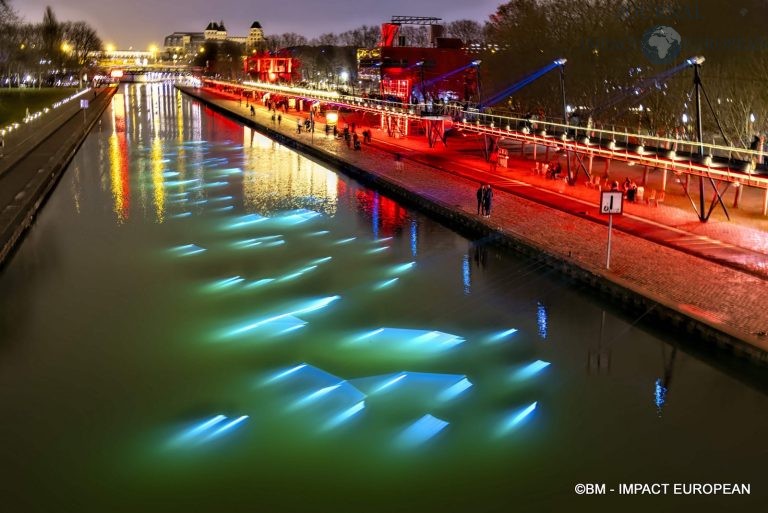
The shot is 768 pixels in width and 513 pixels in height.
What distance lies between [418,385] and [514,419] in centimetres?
144

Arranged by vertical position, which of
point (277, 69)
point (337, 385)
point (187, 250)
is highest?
point (277, 69)

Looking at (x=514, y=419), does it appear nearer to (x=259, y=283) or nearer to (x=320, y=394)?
(x=320, y=394)

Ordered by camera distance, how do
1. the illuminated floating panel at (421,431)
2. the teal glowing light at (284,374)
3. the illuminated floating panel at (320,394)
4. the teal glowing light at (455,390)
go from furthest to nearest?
1. the teal glowing light at (284,374)
2. the teal glowing light at (455,390)
3. the illuminated floating panel at (320,394)
4. the illuminated floating panel at (421,431)

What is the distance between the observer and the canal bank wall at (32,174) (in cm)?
1714

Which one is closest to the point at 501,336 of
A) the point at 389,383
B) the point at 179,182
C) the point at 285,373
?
the point at 389,383

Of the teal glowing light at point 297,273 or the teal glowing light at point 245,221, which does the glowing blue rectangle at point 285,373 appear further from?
the teal glowing light at point 245,221

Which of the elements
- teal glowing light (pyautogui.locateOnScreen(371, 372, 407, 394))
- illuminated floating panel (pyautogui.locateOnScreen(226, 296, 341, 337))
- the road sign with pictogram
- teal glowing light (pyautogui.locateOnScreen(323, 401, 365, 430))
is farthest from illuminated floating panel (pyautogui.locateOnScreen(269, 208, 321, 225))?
teal glowing light (pyautogui.locateOnScreen(323, 401, 365, 430))

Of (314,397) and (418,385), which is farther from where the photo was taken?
(418,385)

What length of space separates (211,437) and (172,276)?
6686mm

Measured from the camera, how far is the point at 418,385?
9.84m

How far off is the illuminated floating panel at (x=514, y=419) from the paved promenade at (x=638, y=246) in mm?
3135

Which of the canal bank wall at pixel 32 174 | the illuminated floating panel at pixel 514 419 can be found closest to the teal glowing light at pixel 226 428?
the illuminated floating panel at pixel 514 419

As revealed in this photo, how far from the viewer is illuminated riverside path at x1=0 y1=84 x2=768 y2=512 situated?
7.68 meters

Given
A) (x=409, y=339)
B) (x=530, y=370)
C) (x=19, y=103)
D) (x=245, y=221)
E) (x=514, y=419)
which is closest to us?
(x=514, y=419)
